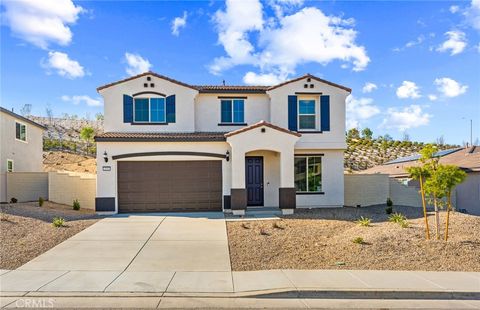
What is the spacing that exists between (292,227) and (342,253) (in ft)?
10.8

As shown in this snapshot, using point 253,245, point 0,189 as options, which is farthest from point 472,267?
point 0,189

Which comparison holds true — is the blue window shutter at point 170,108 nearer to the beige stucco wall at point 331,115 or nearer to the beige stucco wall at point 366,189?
the beige stucco wall at point 331,115

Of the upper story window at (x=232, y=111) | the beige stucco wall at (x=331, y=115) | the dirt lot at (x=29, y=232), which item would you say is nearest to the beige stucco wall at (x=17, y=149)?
the dirt lot at (x=29, y=232)

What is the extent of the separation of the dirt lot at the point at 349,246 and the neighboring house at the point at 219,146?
3529 millimetres

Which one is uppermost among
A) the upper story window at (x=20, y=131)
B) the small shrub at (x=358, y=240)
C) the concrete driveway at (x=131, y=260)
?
the upper story window at (x=20, y=131)

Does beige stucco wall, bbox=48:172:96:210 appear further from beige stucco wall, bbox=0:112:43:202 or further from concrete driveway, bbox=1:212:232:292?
concrete driveway, bbox=1:212:232:292

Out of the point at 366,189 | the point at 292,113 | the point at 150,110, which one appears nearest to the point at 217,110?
the point at 150,110

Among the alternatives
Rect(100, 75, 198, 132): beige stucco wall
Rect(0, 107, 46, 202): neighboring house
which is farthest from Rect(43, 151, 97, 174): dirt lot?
Rect(100, 75, 198, 132): beige stucco wall

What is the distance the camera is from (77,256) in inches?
379

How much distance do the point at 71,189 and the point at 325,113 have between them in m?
13.7

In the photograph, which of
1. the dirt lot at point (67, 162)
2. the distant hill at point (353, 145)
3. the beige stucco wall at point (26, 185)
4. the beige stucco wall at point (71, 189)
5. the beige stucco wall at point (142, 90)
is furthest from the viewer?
the distant hill at point (353, 145)

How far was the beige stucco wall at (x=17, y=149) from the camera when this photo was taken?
20.0 m

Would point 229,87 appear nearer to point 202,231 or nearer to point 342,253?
point 202,231

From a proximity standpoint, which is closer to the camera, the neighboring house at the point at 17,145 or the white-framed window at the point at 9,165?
the neighboring house at the point at 17,145
